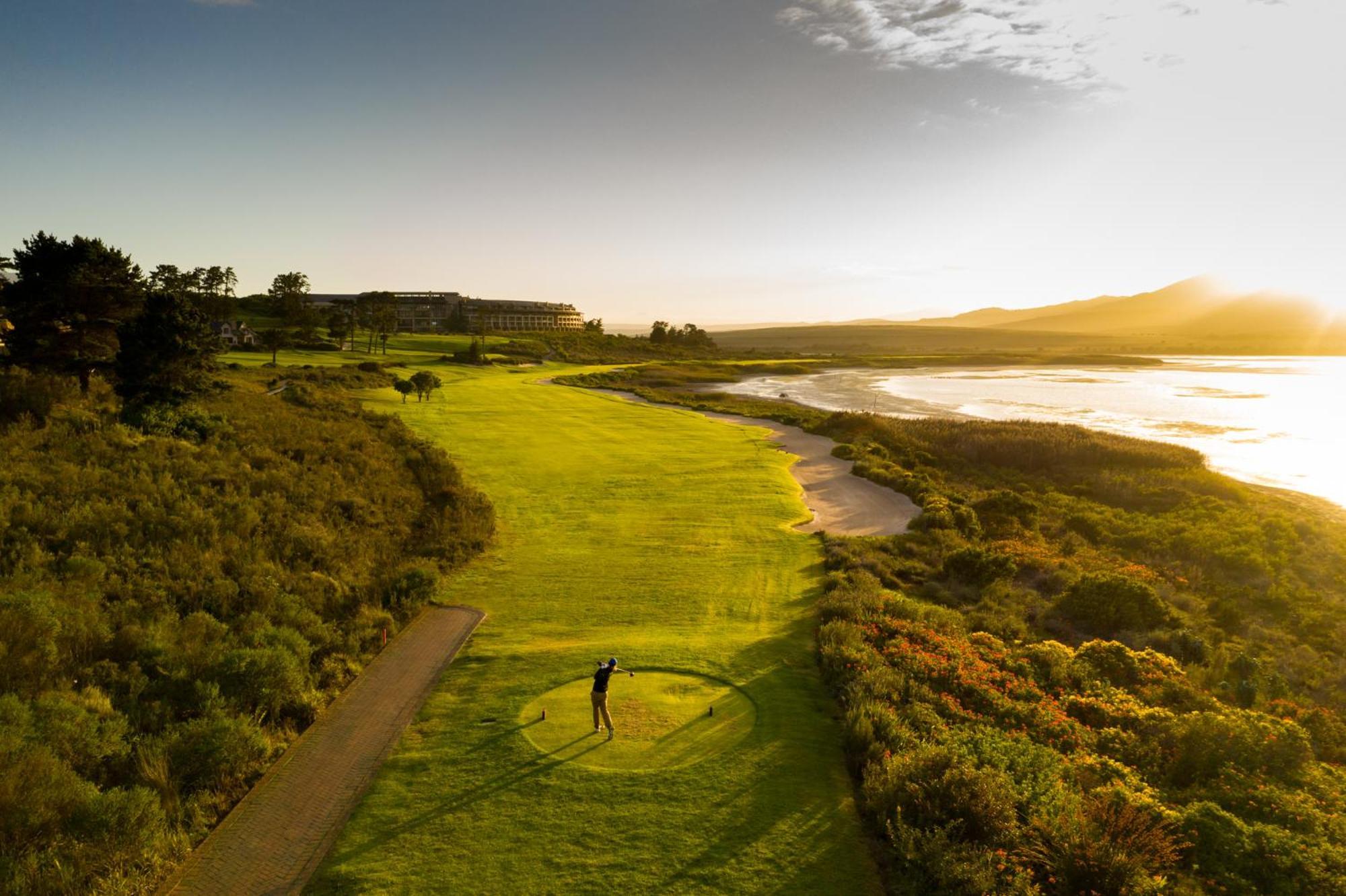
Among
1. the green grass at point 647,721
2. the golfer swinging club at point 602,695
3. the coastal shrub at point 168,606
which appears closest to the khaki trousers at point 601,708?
the golfer swinging club at point 602,695

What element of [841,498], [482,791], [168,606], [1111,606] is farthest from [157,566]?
[841,498]

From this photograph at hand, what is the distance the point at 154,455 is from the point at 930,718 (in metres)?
28.0

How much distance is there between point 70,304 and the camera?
28.6 m

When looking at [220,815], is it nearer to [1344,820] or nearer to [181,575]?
[181,575]

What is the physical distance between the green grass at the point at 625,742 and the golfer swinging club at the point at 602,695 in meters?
0.33

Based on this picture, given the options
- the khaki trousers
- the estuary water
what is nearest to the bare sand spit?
the khaki trousers

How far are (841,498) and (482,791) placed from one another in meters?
29.6

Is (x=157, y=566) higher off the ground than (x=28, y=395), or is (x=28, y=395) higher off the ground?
(x=28, y=395)

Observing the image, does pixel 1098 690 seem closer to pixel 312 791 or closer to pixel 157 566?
pixel 312 791

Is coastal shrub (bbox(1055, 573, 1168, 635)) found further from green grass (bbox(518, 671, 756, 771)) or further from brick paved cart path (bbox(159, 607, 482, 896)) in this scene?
brick paved cart path (bbox(159, 607, 482, 896))

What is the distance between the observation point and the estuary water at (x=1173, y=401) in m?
53.0

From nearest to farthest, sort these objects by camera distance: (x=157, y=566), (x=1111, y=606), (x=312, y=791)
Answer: (x=312, y=791) → (x=157, y=566) → (x=1111, y=606)

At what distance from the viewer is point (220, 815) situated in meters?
11.8

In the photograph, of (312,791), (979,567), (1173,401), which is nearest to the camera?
(312,791)
